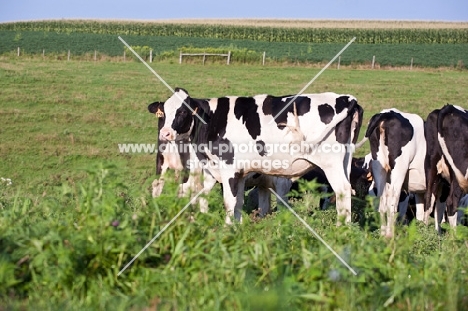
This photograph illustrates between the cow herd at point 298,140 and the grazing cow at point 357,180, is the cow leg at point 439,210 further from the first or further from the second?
the grazing cow at point 357,180

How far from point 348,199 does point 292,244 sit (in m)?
4.50

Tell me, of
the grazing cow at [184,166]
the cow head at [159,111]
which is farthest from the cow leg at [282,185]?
the cow head at [159,111]

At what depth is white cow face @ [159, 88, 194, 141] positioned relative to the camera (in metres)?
11.5

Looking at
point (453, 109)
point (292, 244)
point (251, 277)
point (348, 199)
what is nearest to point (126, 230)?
point (251, 277)

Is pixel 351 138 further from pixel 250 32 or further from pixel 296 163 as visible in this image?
pixel 250 32

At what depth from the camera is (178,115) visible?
11.6m

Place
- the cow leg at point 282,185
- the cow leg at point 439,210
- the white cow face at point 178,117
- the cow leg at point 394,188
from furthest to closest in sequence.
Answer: the cow leg at point 282,185, the cow leg at point 439,210, the cow leg at point 394,188, the white cow face at point 178,117

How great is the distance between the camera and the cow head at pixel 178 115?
11.5 meters

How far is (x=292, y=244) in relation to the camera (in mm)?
6672

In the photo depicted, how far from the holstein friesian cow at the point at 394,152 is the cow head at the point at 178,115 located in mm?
2857

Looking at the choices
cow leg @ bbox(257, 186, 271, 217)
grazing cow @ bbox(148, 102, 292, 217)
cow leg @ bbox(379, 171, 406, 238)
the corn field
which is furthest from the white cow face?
the corn field

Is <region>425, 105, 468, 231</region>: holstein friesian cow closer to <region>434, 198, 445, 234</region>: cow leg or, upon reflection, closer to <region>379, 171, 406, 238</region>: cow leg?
<region>434, 198, 445, 234</region>: cow leg

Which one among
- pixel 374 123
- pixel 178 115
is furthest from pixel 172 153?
pixel 374 123

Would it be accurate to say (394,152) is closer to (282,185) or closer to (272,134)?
(282,185)
